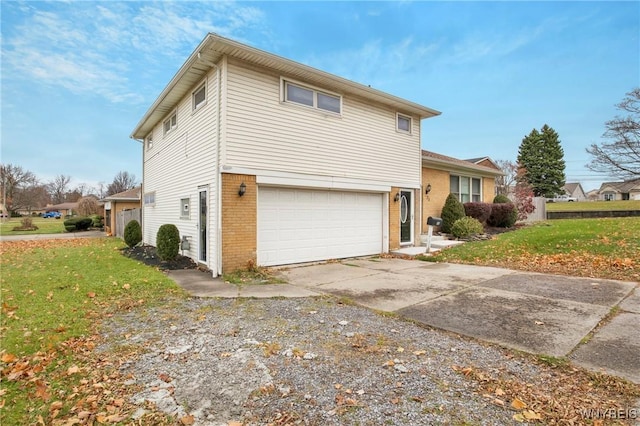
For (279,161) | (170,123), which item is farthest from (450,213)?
(170,123)

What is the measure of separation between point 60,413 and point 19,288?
5730 mm

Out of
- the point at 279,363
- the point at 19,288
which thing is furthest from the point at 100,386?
the point at 19,288

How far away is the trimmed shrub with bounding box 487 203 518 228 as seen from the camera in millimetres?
16391

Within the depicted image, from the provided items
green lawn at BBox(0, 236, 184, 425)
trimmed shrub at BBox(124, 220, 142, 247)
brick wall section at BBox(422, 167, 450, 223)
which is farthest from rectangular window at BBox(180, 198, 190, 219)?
brick wall section at BBox(422, 167, 450, 223)

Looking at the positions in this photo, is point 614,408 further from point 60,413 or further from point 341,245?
point 341,245

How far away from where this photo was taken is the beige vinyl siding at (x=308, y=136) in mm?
8133

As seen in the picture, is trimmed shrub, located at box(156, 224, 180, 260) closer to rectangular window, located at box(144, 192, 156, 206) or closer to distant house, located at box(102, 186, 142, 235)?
rectangular window, located at box(144, 192, 156, 206)

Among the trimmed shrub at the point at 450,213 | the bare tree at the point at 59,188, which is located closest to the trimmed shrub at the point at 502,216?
the trimmed shrub at the point at 450,213

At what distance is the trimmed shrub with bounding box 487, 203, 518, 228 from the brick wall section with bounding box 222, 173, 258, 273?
12.8m

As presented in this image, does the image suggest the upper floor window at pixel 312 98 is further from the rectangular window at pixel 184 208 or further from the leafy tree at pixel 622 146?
the leafy tree at pixel 622 146

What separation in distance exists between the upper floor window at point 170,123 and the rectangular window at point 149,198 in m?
3.09

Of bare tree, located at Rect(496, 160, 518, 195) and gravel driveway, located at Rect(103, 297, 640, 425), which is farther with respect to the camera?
bare tree, located at Rect(496, 160, 518, 195)

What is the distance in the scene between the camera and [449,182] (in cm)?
1600

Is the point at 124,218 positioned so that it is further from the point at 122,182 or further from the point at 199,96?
the point at 122,182
